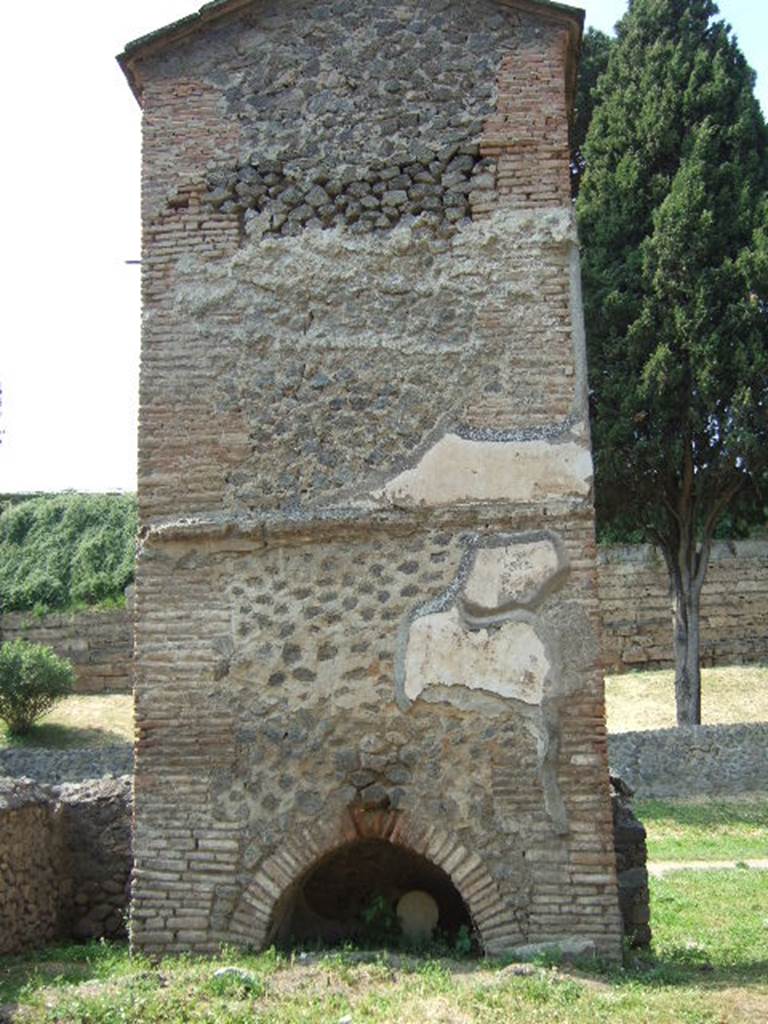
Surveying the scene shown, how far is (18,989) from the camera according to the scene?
6.16 m

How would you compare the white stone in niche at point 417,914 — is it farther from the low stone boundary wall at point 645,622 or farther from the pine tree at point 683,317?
the low stone boundary wall at point 645,622

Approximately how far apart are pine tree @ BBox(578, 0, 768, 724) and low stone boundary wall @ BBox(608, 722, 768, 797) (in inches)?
68.0

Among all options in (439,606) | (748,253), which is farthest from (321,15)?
(748,253)

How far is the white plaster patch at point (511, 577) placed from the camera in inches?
264

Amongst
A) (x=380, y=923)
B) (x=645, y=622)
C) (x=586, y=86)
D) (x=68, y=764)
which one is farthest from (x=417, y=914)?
(x=586, y=86)

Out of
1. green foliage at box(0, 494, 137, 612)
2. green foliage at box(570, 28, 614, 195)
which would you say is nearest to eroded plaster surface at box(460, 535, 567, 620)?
green foliage at box(570, 28, 614, 195)

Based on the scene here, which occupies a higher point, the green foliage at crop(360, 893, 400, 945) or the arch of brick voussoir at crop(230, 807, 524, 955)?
the arch of brick voussoir at crop(230, 807, 524, 955)

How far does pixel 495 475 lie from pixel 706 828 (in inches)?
302

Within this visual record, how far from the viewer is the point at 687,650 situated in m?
17.4

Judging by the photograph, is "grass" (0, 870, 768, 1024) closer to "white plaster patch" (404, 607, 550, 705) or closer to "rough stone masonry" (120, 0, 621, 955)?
"rough stone masonry" (120, 0, 621, 955)

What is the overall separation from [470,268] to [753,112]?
42.0 feet

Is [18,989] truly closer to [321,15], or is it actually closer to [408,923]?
[408,923]

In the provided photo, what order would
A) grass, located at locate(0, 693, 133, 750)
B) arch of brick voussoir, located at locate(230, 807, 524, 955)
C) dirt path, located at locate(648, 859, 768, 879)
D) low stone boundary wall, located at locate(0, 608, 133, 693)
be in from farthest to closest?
1. low stone boundary wall, located at locate(0, 608, 133, 693)
2. grass, located at locate(0, 693, 133, 750)
3. dirt path, located at locate(648, 859, 768, 879)
4. arch of brick voussoir, located at locate(230, 807, 524, 955)

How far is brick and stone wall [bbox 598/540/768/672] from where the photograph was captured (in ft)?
71.5
